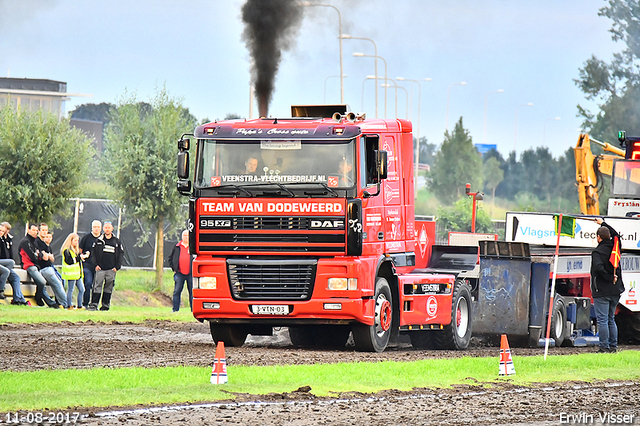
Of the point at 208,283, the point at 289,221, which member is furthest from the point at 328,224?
the point at 208,283

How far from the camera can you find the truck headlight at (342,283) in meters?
Result: 15.1

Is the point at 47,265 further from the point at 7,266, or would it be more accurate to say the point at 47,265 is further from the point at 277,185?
the point at 277,185

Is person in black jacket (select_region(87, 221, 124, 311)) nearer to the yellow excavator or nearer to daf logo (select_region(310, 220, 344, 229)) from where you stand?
daf logo (select_region(310, 220, 344, 229))

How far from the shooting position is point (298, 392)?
1095cm

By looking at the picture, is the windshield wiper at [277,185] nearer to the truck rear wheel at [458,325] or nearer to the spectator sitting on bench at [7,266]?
the truck rear wheel at [458,325]

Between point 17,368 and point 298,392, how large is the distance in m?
3.89

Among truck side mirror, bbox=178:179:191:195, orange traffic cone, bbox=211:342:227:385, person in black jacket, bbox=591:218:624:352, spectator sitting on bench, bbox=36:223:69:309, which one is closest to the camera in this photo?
orange traffic cone, bbox=211:342:227:385

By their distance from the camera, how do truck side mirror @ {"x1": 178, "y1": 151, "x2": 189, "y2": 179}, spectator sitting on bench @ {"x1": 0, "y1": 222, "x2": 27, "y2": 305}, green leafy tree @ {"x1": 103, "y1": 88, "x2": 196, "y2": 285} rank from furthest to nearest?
green leafy tree @ {"x1": 103, "y1": 88, "x2": 196, "y2": 285} < spectator sitting on bench @ {"x1": 0, "y1": 222, "x2": 27, "y2": 305} < truck side mirror @ {"x1": 178, "y1": 151, "x2": 189, "y2": 179}

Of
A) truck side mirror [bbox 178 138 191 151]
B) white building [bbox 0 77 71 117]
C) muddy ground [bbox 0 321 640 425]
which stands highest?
white building [bbox 0 77 71 117]

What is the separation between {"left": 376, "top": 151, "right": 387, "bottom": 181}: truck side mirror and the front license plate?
2346 millimetres

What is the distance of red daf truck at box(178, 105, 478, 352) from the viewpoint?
591 inches

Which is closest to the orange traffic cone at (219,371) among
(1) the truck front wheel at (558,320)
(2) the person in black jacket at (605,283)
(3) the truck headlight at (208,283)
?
(3) the truck headlight at (208,283)

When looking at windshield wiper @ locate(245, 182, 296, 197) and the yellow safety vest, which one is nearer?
windshield wiper @ locate(245, 182, 296, 197)

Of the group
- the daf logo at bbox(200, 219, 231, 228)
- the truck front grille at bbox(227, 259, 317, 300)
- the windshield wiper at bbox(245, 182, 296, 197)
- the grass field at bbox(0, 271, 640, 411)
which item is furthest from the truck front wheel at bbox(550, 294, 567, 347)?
the daf logo at bbox(200, 219, 231, 228)
